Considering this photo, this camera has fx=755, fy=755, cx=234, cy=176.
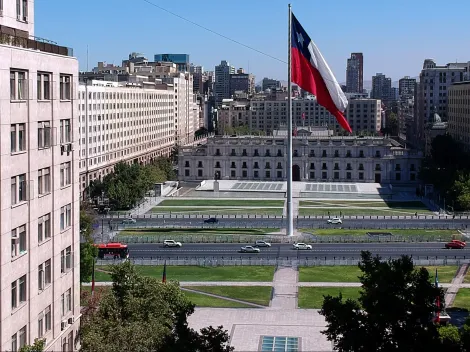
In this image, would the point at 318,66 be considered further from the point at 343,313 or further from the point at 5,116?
the point at 5,116

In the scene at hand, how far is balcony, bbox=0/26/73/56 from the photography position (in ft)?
71.0

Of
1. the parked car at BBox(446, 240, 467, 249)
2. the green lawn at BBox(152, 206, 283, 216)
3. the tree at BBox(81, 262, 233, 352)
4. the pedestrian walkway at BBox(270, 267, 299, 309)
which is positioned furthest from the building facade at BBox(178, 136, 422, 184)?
the tree at BBox(81, 262, 233, 352)

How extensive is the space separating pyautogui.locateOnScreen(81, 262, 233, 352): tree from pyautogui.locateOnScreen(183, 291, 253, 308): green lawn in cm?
1629

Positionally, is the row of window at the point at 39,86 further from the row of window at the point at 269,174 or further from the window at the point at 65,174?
the row of window at the point at 269,174

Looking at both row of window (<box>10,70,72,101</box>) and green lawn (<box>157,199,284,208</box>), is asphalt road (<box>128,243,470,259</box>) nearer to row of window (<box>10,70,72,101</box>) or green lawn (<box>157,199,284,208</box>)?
green lawn (<box>157,199,284,208</box>)

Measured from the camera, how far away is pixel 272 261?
6438 cm

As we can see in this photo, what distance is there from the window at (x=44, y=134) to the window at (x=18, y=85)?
62.0 inches

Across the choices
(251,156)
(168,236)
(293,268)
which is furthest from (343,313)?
(251,156)

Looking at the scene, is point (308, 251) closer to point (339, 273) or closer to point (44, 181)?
point (339, 273)

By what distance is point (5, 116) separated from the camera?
810 inches

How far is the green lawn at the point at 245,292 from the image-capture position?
5224 cm

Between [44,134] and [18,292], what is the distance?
511 cm

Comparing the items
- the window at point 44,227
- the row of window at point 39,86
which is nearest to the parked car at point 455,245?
the row of window at point 39,86

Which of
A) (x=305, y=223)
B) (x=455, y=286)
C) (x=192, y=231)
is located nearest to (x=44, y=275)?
(x=455, y=286)
